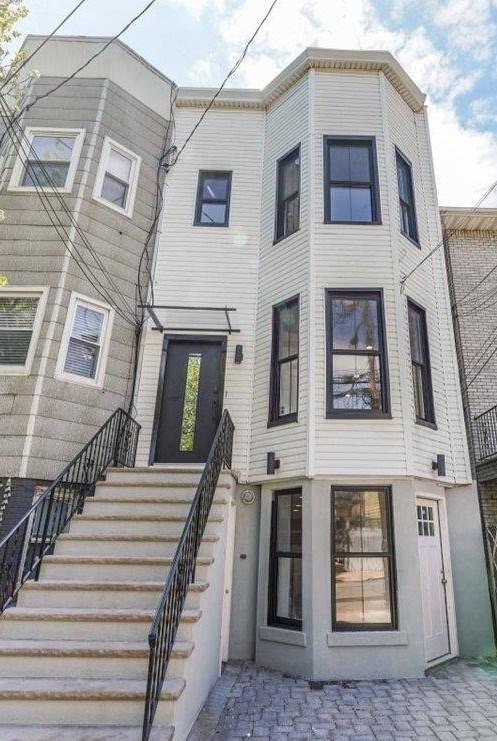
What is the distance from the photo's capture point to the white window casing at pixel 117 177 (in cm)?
770

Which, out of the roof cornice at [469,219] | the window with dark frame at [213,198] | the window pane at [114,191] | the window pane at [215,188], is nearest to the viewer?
the window pane at [114,191]

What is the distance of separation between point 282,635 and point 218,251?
644cm

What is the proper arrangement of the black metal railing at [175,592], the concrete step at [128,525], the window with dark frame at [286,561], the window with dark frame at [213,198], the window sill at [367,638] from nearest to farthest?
the black metal railing at [175,592] < the concrete step at [128,525] < the window sill at [367,638] < the window with dark frame at [286,561] < the window with dark frame at [213,198]

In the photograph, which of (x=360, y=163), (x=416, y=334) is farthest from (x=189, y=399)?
(x=360, y=163)

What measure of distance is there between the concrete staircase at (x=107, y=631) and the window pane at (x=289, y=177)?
5.93m

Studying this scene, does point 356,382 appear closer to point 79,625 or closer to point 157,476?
point 157,476

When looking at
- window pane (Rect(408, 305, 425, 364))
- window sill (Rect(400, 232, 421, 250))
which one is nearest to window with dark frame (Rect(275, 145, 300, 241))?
window sill (Rect(400, 232, 421, 250))

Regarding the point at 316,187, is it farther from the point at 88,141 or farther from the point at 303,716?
the point at 303,716

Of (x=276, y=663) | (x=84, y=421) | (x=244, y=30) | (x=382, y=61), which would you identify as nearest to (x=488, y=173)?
(x=244, y=30)

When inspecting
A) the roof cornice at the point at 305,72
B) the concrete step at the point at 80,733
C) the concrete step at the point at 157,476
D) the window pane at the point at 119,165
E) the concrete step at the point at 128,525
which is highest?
the roof cornice at the point at 305,72

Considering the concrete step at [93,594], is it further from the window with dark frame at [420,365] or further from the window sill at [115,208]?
the window sill at [115,208]

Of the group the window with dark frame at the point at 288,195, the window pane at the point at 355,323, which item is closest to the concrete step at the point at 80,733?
the window pane at the point at 355,323

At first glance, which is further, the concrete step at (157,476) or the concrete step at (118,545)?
the concrete step at (157,476)

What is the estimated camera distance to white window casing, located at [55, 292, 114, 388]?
6.57 m
